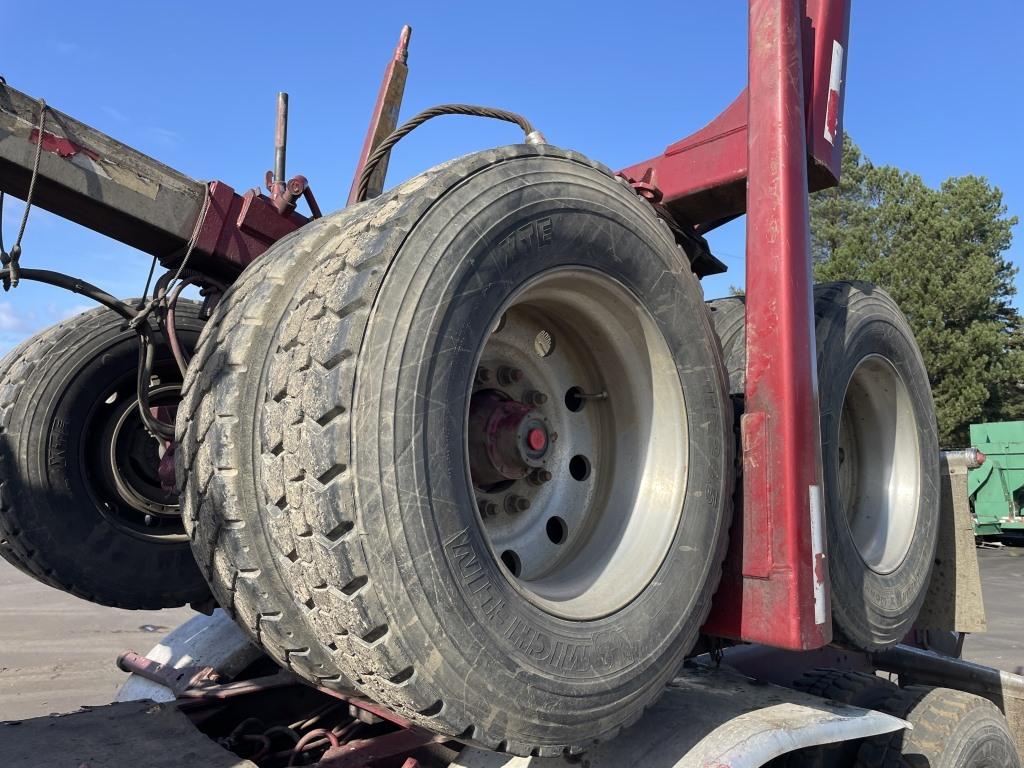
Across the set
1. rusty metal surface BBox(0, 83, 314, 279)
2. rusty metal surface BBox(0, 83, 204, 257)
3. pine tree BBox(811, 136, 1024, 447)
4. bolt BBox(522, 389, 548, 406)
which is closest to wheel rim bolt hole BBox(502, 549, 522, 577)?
bolt BBox(522, 389, 548, 406)

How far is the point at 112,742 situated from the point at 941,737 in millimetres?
2900

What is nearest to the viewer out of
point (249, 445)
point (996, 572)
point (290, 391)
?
point (290, 391)

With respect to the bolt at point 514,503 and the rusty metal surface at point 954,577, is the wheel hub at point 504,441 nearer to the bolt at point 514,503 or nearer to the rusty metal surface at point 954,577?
the bolt at point 514,503

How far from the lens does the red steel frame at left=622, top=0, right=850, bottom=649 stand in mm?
2258

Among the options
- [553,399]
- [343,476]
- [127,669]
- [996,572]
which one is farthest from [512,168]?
[996,572]

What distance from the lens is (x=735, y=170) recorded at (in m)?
2.81

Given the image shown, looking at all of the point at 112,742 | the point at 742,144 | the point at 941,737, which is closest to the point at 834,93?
the point at 742,144

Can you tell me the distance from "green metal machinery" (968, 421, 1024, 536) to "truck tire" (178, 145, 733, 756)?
16779 mm

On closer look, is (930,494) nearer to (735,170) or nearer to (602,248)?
(735,170)

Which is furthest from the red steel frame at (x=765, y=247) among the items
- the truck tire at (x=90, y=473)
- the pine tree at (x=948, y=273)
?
the pine tree at (x=948, y=273)

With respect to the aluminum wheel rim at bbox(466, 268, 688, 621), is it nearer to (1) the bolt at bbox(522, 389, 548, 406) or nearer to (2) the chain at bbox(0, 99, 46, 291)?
(1) the bolt at bbox(522, 389, 548, 406)

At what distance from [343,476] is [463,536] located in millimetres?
285

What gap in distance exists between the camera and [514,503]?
2.32 meters

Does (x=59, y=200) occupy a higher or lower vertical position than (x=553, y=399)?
higher
